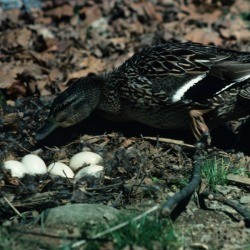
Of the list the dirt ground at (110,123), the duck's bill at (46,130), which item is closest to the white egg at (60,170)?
the dirt ground at (110,123)

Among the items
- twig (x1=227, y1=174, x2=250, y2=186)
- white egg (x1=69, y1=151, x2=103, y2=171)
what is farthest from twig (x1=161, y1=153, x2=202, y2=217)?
white egg (x1=69, y1=151, x2=103, y2=171)

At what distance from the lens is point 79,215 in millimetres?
5008

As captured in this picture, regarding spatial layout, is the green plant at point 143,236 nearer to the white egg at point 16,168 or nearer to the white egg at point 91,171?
the white egg at point 91,171

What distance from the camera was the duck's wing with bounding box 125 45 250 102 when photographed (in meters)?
6.52

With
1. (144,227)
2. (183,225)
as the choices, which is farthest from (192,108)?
(144,227)

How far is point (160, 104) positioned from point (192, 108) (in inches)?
13.7

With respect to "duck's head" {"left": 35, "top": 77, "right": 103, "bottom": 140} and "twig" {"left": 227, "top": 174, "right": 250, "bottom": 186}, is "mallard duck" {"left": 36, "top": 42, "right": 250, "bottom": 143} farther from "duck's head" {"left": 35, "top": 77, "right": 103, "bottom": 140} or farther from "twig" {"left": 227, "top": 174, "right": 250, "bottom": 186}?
"twig" {"left": 227, "top": 174, "right": 250, "bottom": 186}

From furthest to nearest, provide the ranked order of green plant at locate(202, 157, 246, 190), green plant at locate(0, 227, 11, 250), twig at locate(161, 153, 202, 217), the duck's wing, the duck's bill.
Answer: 1. the duck's bill
2. the duck's wing
3. green plant at locate(202, 157, 246, 190)
4. twig at locate(161, 153, 202, 217)
5. green plant at locate(0, 227, 11, 250)

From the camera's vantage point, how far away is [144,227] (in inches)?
176

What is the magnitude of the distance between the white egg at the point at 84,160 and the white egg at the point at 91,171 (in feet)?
0.41

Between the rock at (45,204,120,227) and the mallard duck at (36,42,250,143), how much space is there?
1876 millimetres

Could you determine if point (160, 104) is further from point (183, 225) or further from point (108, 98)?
point (183, 225)

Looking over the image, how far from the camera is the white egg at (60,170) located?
611 cm

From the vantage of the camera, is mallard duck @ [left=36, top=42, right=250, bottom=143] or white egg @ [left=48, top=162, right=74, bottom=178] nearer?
white egg @ [left=48, top=162, right=74, bottom=178]
